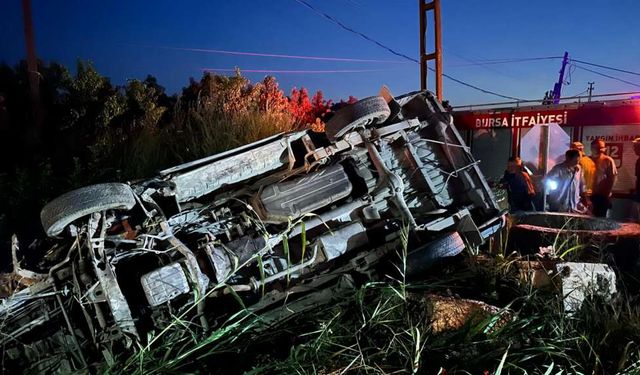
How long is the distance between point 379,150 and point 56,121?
6148 mm

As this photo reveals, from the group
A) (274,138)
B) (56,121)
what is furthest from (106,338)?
(56,121)

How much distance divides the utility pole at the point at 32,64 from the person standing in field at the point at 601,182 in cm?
908

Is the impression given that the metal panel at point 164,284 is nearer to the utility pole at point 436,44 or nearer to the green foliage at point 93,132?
the green foliage at point 93,132

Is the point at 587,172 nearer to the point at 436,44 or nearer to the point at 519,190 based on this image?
the point at 519,190

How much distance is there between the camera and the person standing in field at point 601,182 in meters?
7.25

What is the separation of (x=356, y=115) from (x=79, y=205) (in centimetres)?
233

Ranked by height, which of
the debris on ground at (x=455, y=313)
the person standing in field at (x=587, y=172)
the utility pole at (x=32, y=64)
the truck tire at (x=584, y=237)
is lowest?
the person standing in field at (x=587, y=172)

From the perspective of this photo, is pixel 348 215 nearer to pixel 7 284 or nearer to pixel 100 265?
pixel 100 265

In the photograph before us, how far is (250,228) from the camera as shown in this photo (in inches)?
148

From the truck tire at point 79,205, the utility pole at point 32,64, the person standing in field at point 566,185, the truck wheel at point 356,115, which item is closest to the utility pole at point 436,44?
the person standing in field at point 566,185

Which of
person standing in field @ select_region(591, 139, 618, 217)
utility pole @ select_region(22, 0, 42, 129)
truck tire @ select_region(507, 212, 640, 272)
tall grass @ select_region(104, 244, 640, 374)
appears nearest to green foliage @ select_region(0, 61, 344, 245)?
utility pole @ select_region(22, 0, 42, 129)

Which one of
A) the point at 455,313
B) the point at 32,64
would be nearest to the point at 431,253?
the point at 455,313

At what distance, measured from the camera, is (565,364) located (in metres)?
2.50

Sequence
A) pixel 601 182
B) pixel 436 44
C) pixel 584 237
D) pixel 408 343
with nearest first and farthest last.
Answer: pixel 408 343
pixel 584 237
pixel 601 182
pixel 436 44
